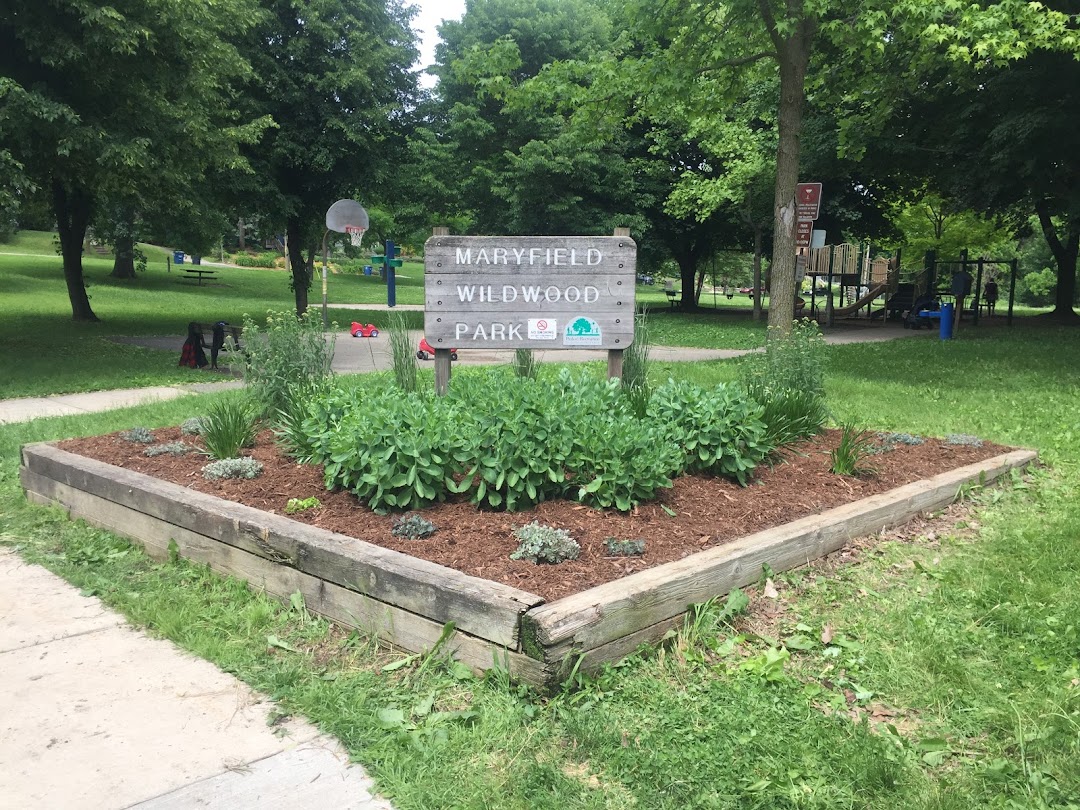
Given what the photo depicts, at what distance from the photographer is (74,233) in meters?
20.1

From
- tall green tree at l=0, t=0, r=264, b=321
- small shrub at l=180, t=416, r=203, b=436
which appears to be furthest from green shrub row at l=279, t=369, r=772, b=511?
tall green tree at l=0, t=0, r=264, b=321

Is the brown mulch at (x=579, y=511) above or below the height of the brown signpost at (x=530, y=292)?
below

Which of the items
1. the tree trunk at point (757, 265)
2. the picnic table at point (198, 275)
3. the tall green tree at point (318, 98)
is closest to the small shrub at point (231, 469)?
the tall green tree at point (318, 98)

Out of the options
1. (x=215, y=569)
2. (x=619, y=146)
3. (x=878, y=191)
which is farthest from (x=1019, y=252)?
(x=215, y=569)

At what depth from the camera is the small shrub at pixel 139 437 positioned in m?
6.19

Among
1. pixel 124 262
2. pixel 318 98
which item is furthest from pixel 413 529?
pixel 124 262

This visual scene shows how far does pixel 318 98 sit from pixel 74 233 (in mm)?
6637

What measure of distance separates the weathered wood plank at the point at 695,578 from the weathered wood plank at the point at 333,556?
0.15 m

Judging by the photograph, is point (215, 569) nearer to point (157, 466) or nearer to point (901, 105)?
point (157, 466)

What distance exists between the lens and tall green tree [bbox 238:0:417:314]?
20.5m

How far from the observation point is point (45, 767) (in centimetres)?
283

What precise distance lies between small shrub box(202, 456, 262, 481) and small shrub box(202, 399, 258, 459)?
11.5 inches

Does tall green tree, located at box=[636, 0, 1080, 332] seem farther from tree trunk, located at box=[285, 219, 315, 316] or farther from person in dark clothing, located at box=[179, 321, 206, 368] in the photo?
tree trunk, located at box=[285, 219, 315, 316]

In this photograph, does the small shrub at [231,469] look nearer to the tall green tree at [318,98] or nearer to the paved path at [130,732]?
the paved path at [130,732]
